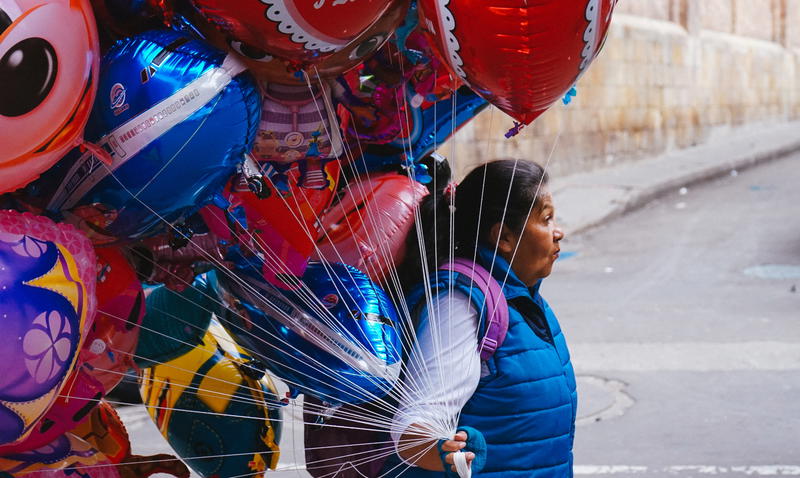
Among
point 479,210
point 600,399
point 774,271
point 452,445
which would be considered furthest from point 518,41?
point 774,271

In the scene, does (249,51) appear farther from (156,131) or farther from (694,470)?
(694,470)

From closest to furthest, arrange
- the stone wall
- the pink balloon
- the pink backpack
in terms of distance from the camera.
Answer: the pink backpack, the pink balloon, the stone wall

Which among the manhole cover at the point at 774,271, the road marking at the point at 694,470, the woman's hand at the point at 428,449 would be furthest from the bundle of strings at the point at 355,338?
the manhole cover at the point at 774,271

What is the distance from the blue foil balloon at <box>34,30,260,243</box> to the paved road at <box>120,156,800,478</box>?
34.0 inches

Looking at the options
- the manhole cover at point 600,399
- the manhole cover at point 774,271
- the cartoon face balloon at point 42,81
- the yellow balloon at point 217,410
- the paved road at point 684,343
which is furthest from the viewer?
the manhole cover at point 774,271

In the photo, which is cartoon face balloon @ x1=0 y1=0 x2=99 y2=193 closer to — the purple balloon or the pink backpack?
the purple balloon

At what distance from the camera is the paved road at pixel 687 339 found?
467cm

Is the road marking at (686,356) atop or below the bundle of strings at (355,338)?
below

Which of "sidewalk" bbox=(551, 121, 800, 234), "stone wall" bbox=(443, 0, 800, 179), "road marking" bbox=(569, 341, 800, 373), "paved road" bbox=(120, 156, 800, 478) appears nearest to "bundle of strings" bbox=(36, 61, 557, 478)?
"paved road" bbox=(120, 156, 800, 478)

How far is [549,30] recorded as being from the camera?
6.57 ft

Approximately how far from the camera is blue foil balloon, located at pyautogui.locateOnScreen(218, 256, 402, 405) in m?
2.26

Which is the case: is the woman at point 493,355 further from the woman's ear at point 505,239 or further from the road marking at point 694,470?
the road marking at point 694,470

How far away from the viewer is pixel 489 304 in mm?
2295

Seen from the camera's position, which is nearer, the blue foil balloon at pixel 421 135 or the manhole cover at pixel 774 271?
the blue foil balloon at pixel 421 135
